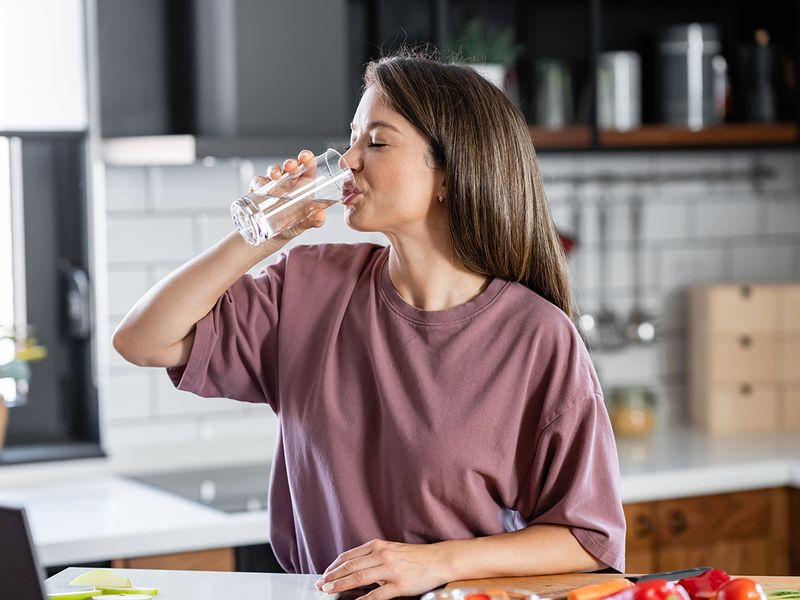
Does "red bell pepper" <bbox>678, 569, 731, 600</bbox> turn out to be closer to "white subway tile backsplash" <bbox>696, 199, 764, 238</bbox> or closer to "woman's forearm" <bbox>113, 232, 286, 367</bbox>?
"woman's forearm" <bbox>113, 232, 286, 367</bbox>

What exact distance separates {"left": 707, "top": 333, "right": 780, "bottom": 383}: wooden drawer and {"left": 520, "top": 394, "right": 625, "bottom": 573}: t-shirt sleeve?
193 centimetres

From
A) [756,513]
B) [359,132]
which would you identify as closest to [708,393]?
[756,513]

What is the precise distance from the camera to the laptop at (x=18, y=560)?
125 centimetres

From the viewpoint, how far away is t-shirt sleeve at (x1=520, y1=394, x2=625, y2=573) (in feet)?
5.40

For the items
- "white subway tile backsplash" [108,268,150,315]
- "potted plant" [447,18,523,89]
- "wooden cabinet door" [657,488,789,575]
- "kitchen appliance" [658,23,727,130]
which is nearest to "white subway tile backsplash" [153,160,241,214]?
"white subway tile backsplash" [108,268,150,315]

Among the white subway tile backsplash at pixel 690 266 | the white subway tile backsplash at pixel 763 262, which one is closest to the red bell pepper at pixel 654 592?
the white subway tile backsplash at pixel 690 266

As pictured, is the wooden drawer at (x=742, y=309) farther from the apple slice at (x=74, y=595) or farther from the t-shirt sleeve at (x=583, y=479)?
the apple slice at (x=74, y=595)

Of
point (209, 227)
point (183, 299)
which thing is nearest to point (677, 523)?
point (209, 227)

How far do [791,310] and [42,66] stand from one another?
2039 mm

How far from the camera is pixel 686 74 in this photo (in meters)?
3.43

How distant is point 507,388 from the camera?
66.7 inches

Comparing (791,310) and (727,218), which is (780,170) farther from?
(791,310)

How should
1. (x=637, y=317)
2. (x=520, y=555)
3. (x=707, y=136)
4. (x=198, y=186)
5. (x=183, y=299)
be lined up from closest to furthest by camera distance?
(x=520, y=555), (x=183, y=299), (x=198, y=186), (x=707, y=136), (x=637, y=317)

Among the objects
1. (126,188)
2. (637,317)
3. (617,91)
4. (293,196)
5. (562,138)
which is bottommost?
(637,317)
